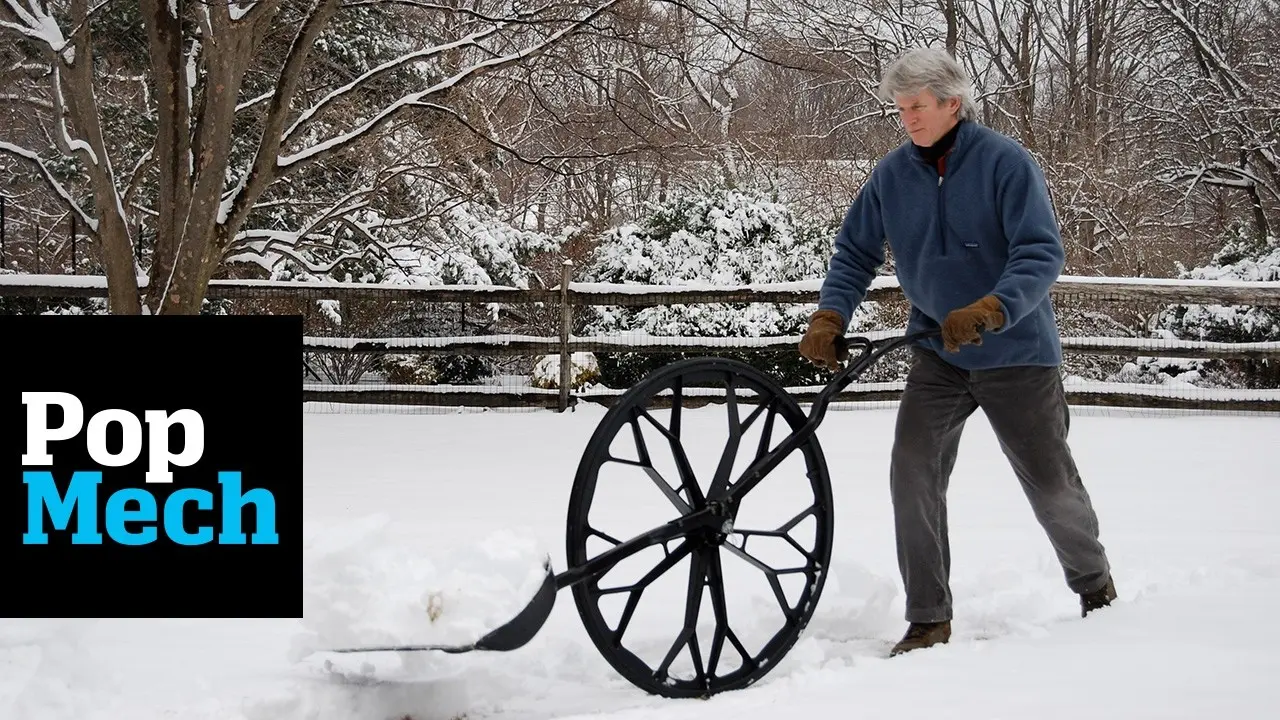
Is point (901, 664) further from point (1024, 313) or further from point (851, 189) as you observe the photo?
point (851, 189)

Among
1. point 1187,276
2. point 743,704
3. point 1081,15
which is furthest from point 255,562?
point 1081,15

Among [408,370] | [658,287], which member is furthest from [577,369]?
[408,370]

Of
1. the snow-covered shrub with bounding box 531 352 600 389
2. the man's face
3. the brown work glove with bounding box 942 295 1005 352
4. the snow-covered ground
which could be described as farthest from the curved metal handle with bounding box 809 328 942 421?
the snow-covered shrub with bounding box 531 352 600 389

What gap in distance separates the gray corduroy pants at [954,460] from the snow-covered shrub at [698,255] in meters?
7.72

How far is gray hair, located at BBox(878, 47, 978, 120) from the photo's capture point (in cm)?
343

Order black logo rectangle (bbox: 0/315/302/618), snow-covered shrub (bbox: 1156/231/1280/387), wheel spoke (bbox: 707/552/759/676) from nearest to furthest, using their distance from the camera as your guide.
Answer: wheel spoke (bbox: 707/552/759/676) < black logo rectangle (bbox: 0/315/302/618) < snow-covered shrub (bbox: 1156/231/1280/387)

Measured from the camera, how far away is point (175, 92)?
7.79m

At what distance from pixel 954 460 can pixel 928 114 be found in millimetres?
987

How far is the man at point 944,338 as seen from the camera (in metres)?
3.42

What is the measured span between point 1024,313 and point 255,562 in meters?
2.28

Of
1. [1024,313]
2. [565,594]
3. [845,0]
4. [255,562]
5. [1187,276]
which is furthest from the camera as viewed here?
[845,0]

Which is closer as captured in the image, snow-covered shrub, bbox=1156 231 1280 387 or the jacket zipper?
the jacket zipper

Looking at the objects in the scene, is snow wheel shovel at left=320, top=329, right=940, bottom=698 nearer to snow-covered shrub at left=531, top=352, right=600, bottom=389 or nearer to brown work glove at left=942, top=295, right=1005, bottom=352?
brown work glove at left=942, top=295, right=1005, bottom=352

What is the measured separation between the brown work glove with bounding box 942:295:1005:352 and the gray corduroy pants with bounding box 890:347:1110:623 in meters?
0.34
